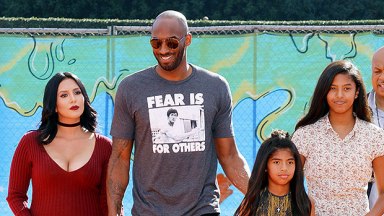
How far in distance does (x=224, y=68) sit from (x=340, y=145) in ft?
12.7

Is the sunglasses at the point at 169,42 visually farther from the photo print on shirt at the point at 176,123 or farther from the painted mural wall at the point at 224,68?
the painted mural wall at the point at 224,68

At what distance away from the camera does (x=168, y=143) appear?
4703 mm

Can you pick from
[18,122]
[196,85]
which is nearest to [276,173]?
[196,85]

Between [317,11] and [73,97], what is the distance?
1752 centimetres

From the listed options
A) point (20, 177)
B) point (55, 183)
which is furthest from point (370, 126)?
point (20, 177)

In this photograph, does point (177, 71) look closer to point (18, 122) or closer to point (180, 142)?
point (180, 142)

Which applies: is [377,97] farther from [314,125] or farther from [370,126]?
[314,125]

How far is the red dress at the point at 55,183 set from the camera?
5004 mm

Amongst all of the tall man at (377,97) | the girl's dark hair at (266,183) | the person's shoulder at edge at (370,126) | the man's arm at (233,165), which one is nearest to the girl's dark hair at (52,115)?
the man's arm at (233,165)

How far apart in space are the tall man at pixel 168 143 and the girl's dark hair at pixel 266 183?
20cm

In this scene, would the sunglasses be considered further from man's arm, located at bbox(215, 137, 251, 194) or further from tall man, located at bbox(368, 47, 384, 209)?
tall man, located at bbox(368, 47, 384, 209)

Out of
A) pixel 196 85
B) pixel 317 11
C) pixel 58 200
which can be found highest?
pixel 317 11

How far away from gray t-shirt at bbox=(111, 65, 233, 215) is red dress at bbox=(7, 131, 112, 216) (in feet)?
1.20

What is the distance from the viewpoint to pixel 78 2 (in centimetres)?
2125
